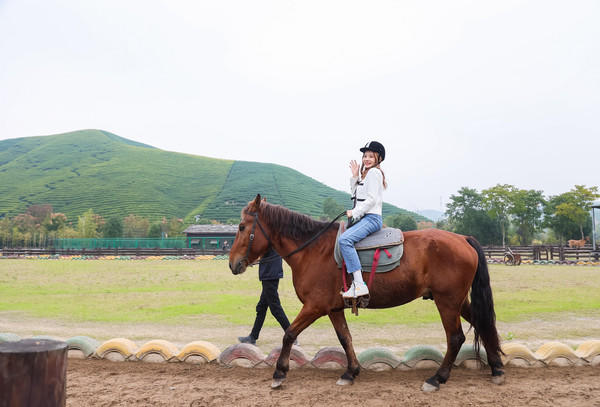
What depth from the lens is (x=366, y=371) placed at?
532cm

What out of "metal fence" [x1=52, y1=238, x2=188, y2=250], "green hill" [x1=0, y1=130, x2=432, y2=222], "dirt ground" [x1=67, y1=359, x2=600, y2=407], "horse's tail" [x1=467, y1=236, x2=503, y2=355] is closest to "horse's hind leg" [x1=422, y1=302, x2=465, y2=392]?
"dirt ground" [x1=67, y1=359, x2=600, y2=407]

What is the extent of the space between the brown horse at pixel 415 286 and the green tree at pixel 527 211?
227 feet

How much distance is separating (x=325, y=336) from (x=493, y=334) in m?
3.67

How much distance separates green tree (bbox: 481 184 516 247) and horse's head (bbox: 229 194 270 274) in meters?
68.9

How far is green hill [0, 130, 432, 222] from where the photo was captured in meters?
112

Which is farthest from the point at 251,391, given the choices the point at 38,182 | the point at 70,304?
the point at 38,182

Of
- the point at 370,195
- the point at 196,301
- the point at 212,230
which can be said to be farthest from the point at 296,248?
the point at 212,230

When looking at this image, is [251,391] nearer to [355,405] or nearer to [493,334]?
[355,405]

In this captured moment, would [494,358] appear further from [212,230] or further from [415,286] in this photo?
[212,230]

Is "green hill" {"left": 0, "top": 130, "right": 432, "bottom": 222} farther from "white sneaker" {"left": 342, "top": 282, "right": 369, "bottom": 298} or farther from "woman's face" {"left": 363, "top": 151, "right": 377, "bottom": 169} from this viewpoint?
"white sneaker" {"left": 342, "top": 282, "right": 369, "bottom": 298}

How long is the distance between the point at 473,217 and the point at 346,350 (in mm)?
68864

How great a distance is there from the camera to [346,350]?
5.11m

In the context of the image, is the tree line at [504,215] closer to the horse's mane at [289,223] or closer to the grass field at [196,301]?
the grass field at [196,301]

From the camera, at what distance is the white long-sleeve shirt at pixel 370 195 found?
5.12m
